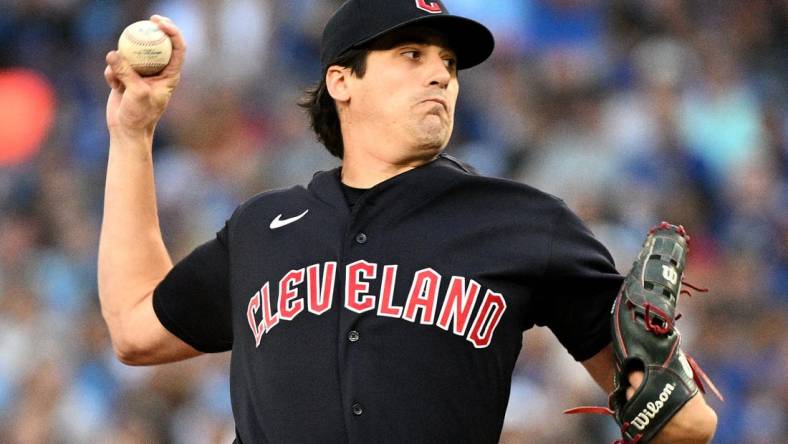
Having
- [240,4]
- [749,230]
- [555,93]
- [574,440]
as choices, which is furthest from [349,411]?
[240,4]

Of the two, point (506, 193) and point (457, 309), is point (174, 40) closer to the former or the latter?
point (506, 193)

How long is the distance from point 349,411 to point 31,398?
4313 millimetres

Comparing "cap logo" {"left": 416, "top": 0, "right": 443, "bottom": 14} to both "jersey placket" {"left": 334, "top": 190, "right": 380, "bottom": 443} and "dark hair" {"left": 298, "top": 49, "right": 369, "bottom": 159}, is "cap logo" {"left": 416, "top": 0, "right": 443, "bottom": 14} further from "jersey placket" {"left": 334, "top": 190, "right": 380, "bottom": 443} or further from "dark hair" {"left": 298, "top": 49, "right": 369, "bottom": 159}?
"jersey placket" {"left": 334, "top": 190, "right": 380, "bottom": 443}

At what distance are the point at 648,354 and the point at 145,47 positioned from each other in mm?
1491

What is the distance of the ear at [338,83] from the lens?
3.47m

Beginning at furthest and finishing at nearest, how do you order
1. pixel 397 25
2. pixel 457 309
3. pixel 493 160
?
pixel 493 160 → pixel 397 25 → pixel 457 309

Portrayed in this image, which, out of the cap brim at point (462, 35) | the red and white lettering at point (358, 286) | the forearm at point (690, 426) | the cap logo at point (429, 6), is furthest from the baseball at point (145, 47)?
the forearm at point (690, 426)

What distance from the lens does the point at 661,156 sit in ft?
24.4

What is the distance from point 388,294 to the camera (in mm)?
3078

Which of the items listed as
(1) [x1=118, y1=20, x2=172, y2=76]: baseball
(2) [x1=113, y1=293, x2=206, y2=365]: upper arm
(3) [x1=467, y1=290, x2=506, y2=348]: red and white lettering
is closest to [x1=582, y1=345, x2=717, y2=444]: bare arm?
(3) [x1=467, y1=290, x2=506, y2=348]: red and white lettering

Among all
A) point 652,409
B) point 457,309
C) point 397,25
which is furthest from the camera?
point 397,25

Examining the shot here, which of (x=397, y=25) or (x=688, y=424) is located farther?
(x=397, y=25)

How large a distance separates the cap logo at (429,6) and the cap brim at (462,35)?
0.03m

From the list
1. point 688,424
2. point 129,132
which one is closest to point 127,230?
point 129,132
